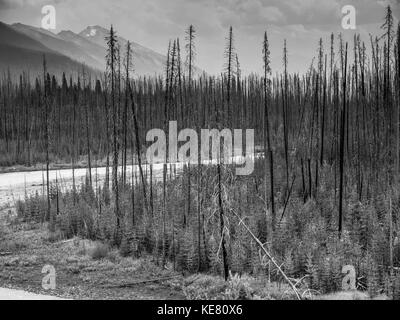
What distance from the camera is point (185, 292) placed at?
270 inches

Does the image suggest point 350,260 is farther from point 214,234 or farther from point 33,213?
point 33,213

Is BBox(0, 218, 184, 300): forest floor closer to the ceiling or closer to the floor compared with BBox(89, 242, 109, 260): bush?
closer to the floor

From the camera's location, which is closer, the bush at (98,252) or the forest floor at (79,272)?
the forest floor at (79,272)

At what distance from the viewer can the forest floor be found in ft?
23.5

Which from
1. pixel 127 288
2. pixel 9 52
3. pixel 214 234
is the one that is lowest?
pixel 127 288

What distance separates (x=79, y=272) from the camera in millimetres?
8156

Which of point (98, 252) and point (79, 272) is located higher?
point (98, 252)

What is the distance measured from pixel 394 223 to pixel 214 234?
344 centimetres

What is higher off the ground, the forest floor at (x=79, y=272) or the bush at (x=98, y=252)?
the bush at (x=98, y=252)

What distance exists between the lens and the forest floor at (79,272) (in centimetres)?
716

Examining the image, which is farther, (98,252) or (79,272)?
(98,252)

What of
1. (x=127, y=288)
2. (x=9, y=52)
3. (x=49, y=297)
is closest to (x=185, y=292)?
(x=127, y=288)

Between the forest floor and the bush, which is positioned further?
the bush
